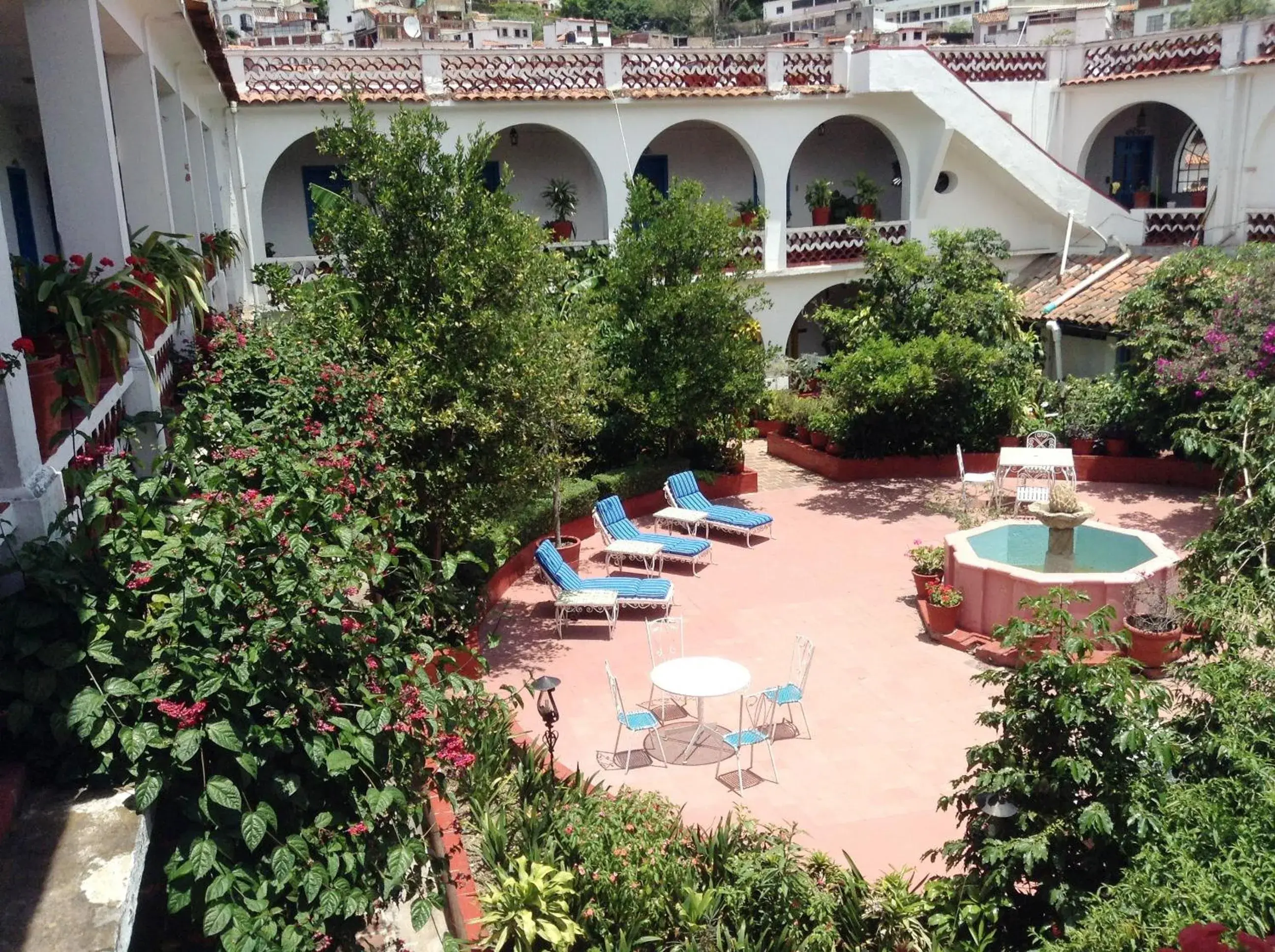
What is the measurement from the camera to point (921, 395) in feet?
56.6

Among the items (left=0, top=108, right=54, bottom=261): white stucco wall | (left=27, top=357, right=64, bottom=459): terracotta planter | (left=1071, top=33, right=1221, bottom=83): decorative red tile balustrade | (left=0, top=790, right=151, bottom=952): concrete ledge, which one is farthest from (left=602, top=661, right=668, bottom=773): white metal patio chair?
(left=1071, top=33, right=1221, bottom=83): decorative red tile balustrade

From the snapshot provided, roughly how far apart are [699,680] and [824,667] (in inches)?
93.3

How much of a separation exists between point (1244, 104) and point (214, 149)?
17.8 m

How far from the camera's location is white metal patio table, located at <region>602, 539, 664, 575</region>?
14805mm

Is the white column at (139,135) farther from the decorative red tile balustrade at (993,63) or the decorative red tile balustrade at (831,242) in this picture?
the decorative red tile balustrade at (993,63)

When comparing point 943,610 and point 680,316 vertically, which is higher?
point 680,316

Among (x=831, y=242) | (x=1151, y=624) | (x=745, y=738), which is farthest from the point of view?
(x=831, y=242)

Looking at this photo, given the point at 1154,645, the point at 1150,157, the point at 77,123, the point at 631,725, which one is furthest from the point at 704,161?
the point at 77,123

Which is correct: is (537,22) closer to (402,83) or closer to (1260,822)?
(402,83)

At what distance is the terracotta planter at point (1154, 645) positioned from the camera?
1173cm

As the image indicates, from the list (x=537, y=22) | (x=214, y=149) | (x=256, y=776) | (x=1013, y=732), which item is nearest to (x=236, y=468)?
(x=256, y=776)

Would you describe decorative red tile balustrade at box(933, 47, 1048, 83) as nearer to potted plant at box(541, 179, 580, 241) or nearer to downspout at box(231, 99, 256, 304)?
potted plant at box(541, 179, 580, 241)

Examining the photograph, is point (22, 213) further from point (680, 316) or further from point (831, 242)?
point (831, 242)

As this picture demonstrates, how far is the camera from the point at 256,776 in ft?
15.4
